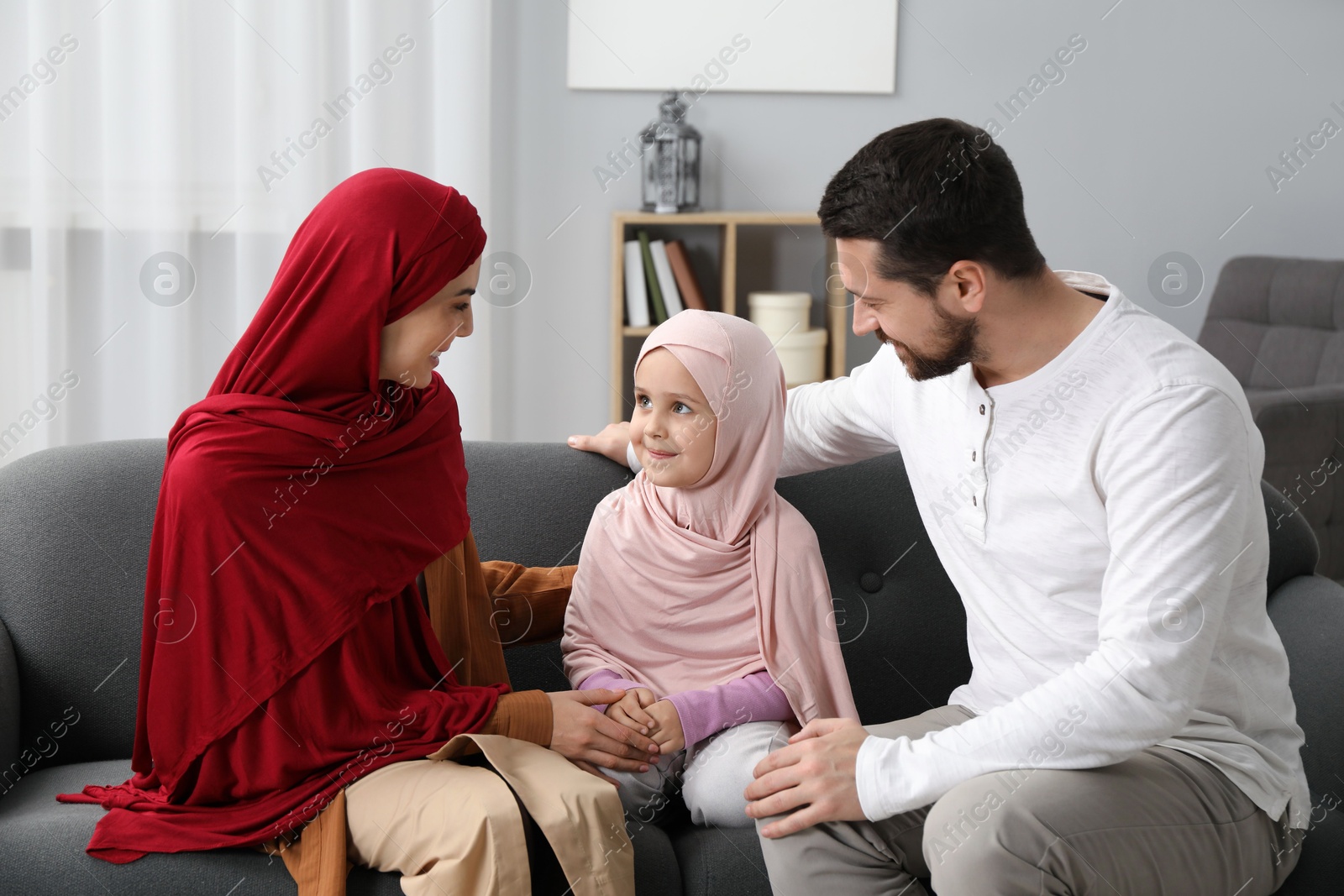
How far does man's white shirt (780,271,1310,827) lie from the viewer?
1190mm

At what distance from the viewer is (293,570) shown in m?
1.38

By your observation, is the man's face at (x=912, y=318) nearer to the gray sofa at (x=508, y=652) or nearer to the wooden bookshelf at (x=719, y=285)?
the gray sofa at (x=508, y=652)

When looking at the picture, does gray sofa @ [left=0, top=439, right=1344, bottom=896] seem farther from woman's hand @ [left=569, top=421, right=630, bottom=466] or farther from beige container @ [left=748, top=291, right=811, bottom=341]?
beige container @ [left=748, top=291, right=811, bottom=341]

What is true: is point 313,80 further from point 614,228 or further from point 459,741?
point 459,741

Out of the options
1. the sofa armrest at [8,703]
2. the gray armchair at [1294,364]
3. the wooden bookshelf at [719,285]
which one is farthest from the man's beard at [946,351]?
the wooden bookshelf at [719,285]

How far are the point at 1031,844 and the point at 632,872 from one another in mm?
469

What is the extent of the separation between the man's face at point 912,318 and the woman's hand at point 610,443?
21.4 inches

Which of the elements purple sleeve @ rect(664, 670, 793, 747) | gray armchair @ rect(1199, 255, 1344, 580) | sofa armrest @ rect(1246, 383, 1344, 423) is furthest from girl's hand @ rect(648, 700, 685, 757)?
sofa armrest @ rect(1246, 383, 1344, 423)

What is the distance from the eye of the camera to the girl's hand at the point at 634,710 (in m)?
1.50

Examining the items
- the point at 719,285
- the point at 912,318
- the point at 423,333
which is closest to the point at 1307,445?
the point at 719,285

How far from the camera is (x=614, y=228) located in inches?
133

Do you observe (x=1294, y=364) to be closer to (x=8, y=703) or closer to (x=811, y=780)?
(x=811, y=780)

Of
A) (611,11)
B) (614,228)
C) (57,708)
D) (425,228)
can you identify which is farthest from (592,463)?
(611,11)

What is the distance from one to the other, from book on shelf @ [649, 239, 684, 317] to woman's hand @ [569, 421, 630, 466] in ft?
5.24
